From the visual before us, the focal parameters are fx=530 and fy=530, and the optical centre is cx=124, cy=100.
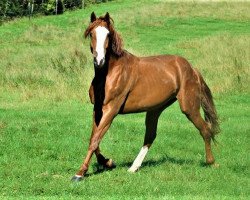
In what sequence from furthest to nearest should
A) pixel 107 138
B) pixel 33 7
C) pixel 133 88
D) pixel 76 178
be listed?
pixel 33 7, pixel 107 138, pixel 133 88, pixel 76 178

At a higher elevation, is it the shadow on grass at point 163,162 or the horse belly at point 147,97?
the horse belly at point 147,97

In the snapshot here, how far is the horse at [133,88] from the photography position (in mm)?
8914

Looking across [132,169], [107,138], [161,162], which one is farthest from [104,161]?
[107,138]

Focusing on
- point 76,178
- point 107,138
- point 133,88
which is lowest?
point 107,138

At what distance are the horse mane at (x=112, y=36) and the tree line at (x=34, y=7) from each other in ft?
177

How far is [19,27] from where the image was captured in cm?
4638

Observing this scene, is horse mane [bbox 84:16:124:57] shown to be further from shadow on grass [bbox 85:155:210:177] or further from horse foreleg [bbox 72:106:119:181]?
shadow on grass [bbox 85:155:210:177]

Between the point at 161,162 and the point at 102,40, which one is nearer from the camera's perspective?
the point at 102,40

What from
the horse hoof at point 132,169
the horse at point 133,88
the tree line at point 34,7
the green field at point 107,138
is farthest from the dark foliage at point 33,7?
the horse hoof at point 132,169

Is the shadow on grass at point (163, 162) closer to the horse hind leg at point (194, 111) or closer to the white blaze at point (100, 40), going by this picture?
the horse hind leg at point (194, 111)

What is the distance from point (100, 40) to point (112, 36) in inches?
18.7

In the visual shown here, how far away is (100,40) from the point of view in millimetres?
8656

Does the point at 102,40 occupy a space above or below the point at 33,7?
above

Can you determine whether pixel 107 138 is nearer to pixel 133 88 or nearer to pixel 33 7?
pixel 133 88
